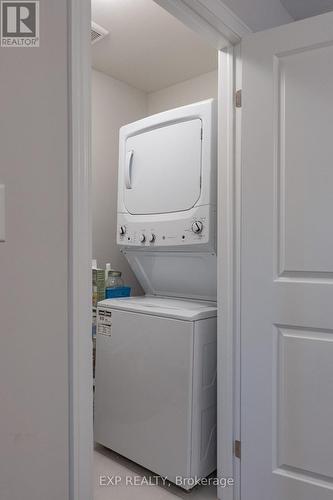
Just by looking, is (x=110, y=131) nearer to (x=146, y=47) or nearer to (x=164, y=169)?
(x=146, y=47)

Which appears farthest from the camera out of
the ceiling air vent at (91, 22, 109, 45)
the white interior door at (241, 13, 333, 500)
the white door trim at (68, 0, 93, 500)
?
the ceiling air vent at (91, 22, 109, 45)

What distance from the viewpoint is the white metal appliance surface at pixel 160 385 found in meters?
1.87

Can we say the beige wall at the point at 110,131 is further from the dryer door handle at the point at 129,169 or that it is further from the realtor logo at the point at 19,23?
the realtor logo at the point at 19,23

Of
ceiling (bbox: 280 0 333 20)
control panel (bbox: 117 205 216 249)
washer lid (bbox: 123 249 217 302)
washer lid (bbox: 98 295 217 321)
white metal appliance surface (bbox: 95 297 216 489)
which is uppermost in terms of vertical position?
ceiling (bbox: 280 0 333 20)

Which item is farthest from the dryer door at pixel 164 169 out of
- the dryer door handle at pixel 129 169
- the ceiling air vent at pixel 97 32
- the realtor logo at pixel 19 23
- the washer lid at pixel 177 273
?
the realtor logo at pixel 19 23

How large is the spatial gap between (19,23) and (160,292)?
69.3 inches

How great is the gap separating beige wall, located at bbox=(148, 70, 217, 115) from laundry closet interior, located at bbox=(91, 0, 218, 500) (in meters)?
0.12

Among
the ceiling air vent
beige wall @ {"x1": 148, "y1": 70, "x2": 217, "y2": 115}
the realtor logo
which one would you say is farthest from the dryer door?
the realtor logo

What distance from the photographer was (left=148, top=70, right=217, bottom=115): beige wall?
284 centimetres

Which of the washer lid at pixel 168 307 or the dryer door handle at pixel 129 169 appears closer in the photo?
the washer lid at pixel 168 307

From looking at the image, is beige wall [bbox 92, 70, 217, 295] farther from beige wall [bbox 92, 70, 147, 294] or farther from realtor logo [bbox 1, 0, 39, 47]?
realtor logo [bbox 1, 0, 39, 47]

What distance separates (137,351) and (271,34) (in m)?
1.61

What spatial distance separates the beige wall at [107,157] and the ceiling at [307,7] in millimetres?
1343

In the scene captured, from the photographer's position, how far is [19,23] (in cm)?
96
